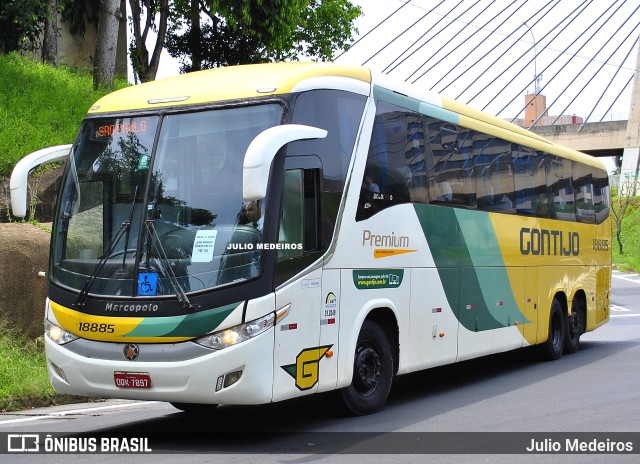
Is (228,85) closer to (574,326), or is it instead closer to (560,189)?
(560,189)

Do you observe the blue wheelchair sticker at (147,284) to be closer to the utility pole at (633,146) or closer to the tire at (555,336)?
the tire at (555,336)

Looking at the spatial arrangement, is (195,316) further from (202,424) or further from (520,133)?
(520,133)

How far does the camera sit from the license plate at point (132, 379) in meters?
7.65

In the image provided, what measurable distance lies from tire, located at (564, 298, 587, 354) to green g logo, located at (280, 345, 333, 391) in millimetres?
8237

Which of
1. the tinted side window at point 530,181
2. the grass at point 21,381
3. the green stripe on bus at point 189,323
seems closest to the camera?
the green stripe on bus at point 189,323

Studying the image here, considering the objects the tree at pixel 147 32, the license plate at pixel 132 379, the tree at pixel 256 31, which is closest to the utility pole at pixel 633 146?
the tree at pixel 256 31

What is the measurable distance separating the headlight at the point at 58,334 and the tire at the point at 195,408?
1.74m

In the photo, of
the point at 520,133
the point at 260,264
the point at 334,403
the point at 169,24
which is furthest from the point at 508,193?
the point at 169,24

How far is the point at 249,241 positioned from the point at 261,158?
0.90 metres

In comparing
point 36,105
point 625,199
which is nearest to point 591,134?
point 625,199

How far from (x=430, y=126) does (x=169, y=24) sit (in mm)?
25321

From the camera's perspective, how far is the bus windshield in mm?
7754

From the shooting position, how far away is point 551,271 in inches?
577

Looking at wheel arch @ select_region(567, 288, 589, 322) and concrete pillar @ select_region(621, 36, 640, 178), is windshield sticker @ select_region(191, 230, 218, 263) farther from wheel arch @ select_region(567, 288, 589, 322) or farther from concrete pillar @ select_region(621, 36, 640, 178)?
concrete pillar @ select_region(621, 36, 640, 178)
